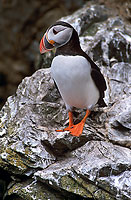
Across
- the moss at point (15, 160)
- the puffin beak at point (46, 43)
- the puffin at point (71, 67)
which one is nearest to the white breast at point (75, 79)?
the puffin at point (71, 67)

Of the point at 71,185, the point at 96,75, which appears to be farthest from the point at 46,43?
the point at 71,185

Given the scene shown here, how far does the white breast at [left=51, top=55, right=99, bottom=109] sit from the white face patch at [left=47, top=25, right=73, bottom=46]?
0.18 meters

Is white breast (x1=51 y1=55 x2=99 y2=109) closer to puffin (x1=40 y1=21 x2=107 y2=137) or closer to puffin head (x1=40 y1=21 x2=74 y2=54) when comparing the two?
puffin (x1=40 y1=21 x2=107 y2=137)

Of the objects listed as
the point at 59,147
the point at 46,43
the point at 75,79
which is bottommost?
the point at 59,147

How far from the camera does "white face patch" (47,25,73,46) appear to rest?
9.81 ft

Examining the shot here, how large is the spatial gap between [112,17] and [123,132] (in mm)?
2881

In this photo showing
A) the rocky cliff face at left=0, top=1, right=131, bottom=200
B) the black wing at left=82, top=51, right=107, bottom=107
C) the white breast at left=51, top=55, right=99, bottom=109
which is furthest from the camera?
the black wing at left=82, top=51, right=107, bottom=107

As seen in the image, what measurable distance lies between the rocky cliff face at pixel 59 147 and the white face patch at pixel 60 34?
969 mm

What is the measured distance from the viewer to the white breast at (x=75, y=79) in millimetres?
2984

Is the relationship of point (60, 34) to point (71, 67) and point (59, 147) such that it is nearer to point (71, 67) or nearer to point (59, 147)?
point (71, 67)

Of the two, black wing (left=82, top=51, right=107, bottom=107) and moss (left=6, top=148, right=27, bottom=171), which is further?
black wing (left=82, top=51, right=107, bottom=107)

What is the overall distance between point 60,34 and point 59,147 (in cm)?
125

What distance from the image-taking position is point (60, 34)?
9.80ft

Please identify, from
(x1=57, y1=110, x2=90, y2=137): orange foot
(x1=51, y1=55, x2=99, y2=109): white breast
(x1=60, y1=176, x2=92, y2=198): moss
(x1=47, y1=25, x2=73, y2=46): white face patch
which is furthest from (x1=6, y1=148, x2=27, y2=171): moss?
(x1=47, y1=25, x2=73, y2=46): white face patch
